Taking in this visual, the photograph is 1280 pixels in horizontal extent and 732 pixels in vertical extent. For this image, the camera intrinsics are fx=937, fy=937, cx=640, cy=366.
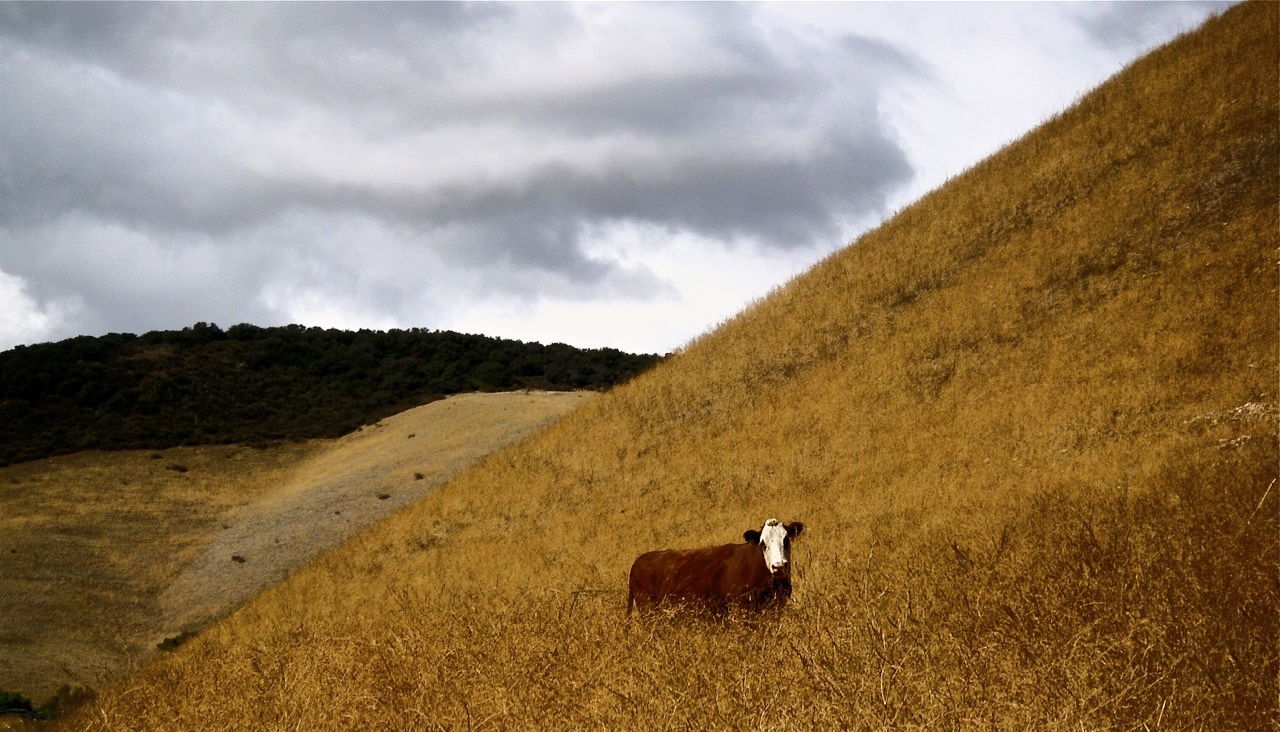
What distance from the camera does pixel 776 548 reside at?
1009 cm

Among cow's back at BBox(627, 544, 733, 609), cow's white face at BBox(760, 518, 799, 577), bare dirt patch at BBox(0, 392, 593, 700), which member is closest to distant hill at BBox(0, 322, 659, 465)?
bare dirt patch at BBox(0, 392, 593, 700)

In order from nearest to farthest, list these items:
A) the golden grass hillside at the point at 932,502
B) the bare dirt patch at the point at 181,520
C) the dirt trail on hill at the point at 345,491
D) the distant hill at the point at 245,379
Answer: the golden grass hillside at the point at 932,502 < the bare dirt patch at the point at 181,520 < the dirt trail on hill at the point at 345,491 < the distant hill at the point at 245,379

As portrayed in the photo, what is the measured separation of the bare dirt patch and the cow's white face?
47.7 feet

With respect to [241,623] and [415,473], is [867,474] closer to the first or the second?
[241,623]

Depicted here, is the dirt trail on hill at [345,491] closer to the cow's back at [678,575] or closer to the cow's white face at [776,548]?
the cow's back at [678,575]

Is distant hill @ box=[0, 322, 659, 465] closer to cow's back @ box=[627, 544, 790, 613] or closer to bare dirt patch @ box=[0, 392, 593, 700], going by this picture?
bare dirt patch @ box=[0, 392, 593, 700]

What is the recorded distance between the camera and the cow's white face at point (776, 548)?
32.5 ft

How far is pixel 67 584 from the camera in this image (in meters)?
27.1

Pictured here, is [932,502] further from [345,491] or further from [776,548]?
A: [345,491]

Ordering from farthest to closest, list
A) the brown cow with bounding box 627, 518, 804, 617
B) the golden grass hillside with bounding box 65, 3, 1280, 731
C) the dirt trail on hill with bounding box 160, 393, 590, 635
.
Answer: the dirt trail on hill with bounding box 160, 393, 590, 635
the brown cow with bounding box 627, 518, 804, 617
the golden grass hillside with bounding box 65, 3, 1280, 731

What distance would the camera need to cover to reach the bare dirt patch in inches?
939

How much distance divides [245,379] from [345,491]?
81.9 feet

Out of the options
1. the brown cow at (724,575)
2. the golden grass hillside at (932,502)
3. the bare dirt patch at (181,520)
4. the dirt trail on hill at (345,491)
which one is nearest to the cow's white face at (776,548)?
the brown cow at (724,575)

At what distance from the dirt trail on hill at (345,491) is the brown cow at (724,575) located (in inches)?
685
